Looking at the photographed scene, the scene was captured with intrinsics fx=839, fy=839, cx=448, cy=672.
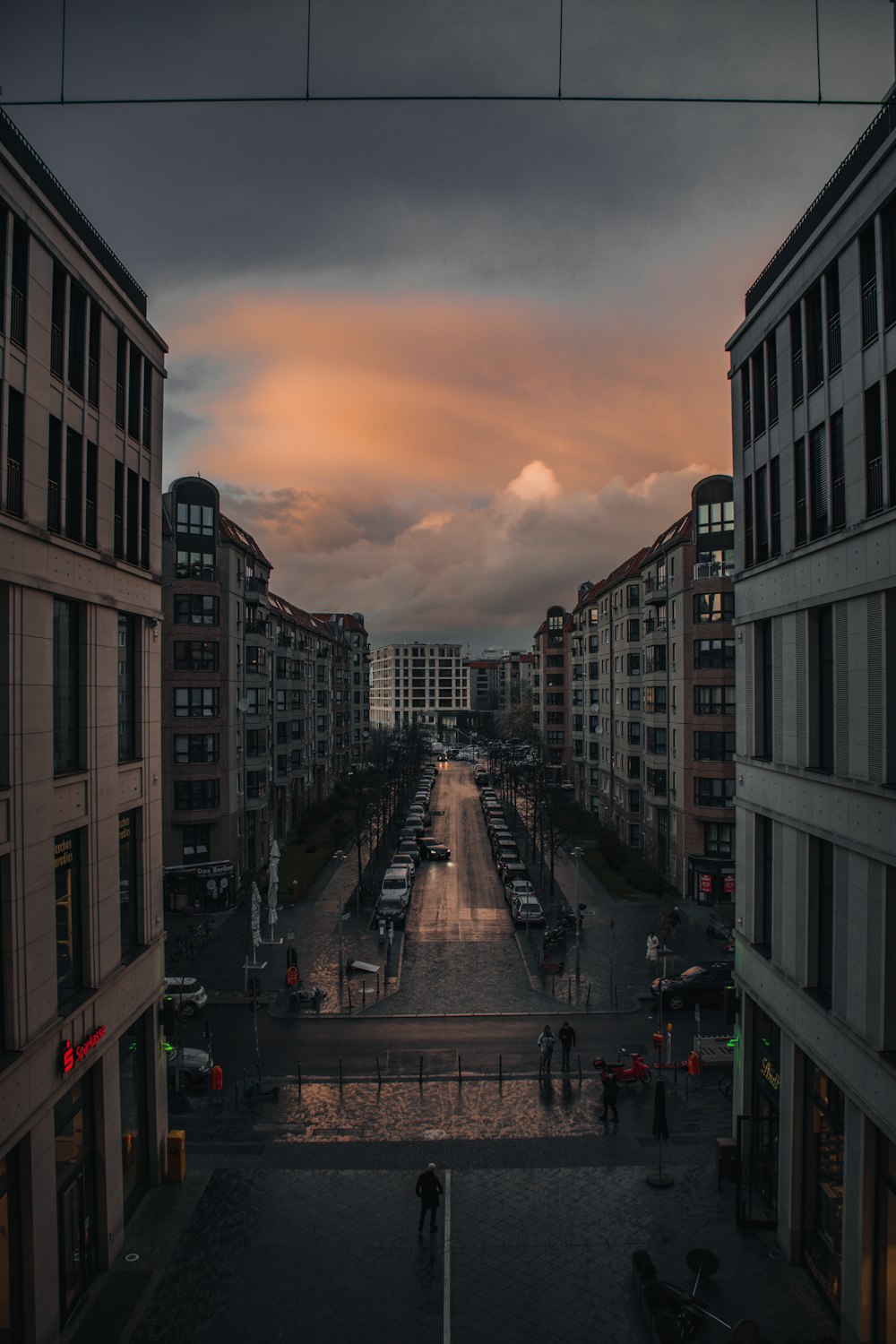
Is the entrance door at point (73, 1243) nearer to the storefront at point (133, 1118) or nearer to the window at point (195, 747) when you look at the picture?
the storefront at point (133, 1118)

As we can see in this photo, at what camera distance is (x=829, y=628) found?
607 inches

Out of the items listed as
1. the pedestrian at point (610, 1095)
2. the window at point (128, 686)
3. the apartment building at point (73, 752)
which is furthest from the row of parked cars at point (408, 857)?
the window at point (128, 686)

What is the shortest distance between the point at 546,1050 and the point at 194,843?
1020 inches

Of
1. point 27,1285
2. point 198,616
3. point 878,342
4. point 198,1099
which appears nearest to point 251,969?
point 198,1099

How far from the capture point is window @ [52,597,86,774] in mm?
14977

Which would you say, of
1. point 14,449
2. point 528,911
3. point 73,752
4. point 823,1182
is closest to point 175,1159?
point 73,752

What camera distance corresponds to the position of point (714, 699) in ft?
145

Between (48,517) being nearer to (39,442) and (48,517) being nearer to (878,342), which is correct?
(39,442)

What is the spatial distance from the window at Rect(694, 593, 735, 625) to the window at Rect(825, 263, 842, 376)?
99.3ft

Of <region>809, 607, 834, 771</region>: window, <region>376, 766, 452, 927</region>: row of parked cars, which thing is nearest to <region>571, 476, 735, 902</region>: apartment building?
<region>376, 766, 452, 927</region>: row of parked cars

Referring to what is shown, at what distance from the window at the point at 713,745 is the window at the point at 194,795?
2586 centimetres

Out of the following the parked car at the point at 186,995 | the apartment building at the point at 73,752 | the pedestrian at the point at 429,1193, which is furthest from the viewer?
the parked car at the point at 186,995

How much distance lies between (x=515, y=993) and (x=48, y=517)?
2502 cm

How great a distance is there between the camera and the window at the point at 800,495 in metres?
16.2
